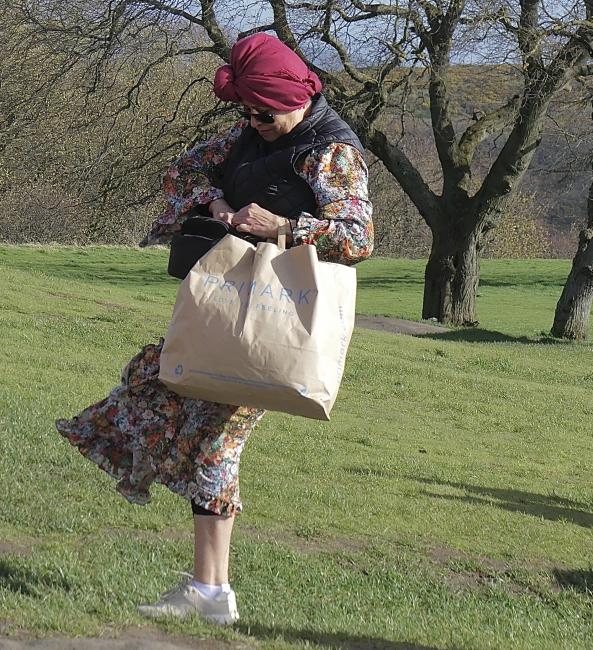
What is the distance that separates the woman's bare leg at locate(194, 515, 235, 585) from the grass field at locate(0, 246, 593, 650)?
0.65ft

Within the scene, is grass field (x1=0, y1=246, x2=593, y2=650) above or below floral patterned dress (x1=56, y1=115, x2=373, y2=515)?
below

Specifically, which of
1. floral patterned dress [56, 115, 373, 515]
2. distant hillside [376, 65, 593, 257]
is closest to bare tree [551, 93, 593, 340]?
distant hillside [376, 65, 593, 257]

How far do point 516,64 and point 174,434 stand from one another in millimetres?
19279

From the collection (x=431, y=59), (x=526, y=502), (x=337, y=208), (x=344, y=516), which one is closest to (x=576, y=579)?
(x=344, y=516)

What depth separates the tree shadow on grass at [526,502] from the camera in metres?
8.29

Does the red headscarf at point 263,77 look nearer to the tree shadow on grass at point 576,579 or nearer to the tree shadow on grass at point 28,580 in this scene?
the tree shadow on grass at point 28,580

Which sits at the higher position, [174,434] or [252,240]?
[252,240]

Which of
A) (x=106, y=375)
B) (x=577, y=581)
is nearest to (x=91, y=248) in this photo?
(x=106, y=375)

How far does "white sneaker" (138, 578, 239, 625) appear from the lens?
4262 mm

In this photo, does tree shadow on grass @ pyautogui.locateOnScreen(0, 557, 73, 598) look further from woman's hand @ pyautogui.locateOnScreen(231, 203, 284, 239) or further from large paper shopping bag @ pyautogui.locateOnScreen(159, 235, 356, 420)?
woman's hand @ pyautogui.locateOnScreen(231, 203, 284, 239)

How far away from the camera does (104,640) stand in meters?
3.83

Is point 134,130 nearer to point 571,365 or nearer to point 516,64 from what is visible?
point 516,64

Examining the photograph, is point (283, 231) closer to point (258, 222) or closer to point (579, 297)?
point (258, 222)

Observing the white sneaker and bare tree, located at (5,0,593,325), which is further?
bare tree, located at (5,0,593,325)
